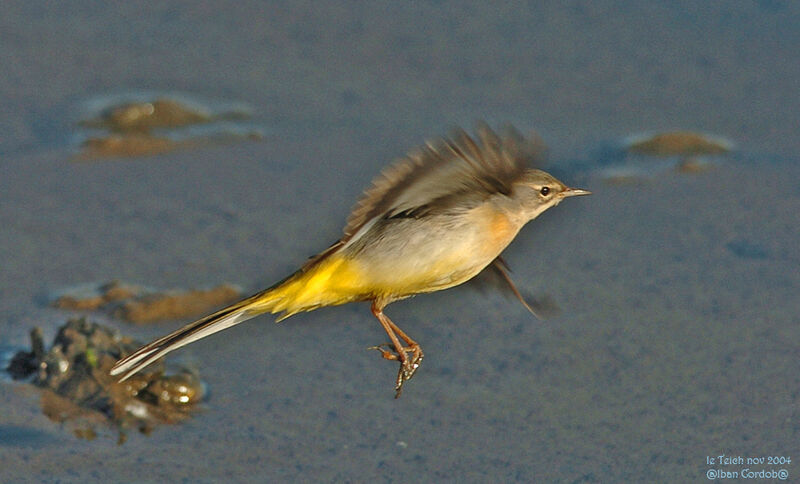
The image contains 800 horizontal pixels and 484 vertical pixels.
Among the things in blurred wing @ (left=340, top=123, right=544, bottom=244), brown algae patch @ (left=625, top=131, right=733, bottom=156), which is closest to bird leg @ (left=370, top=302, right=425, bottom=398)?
blurred wing @ (left=340, top=123, right=544, bottom=244)

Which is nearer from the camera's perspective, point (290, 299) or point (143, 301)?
point (290, 299)

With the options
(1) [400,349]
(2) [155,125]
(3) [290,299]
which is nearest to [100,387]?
(3) [290,299]

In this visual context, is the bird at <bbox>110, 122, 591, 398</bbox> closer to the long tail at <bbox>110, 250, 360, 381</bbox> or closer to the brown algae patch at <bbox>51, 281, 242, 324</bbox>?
the long tail at <bbox>110, 250, 360, 381</bbox>

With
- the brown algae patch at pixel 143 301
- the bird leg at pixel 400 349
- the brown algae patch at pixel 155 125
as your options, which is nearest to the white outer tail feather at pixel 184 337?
the bird leg at pixel 400 349

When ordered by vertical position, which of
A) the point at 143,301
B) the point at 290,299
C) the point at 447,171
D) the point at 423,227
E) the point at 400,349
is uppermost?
the point at 447,171

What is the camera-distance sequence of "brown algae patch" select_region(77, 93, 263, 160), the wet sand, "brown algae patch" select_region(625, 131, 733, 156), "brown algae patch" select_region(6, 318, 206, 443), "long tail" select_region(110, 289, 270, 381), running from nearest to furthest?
"long tail" select_region(110, 289, 270, 381) → the wet sand → "brown algae patch" select_region(6, 318, 206, 443) → "brown algae patch" select_region(625, 131, 733, 156) → "brown algae patch" select_region(77, 93, 263, 160)

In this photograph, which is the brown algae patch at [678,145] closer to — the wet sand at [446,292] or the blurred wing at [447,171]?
the wet sand at [446,292]

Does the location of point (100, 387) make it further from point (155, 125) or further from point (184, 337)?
point (155, 125)
